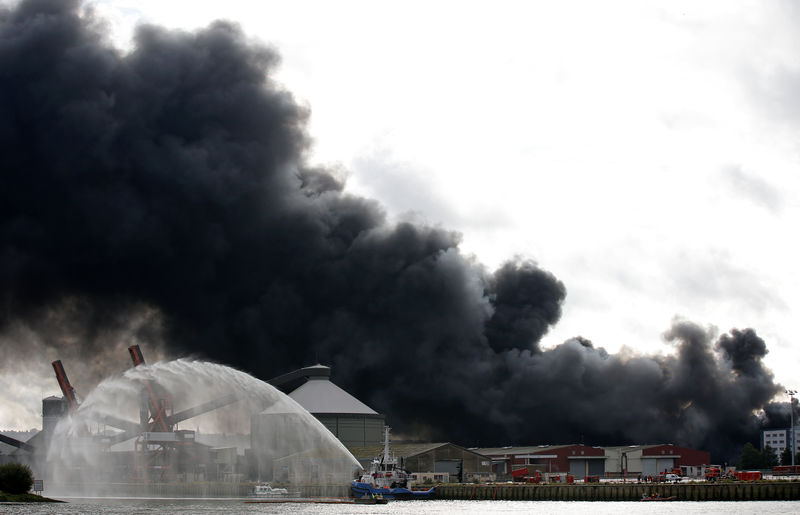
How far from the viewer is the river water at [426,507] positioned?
74.3 m

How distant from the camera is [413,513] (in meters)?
75.6

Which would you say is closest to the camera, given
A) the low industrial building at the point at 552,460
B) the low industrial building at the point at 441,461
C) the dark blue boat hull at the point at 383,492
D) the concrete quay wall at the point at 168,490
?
the dark blue boat hull at the point at 383,492

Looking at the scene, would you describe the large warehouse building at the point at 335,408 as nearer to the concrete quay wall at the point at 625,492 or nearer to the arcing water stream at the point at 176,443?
the arcing water stream at the point at 176,443

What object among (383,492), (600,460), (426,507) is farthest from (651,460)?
(426,507)

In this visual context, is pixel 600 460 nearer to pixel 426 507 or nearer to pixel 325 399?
pixel 325 399

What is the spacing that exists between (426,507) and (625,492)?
661 inches

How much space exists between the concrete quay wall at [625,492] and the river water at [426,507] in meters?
0.93

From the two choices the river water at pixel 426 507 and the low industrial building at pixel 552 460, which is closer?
the river water at pixel 426 507

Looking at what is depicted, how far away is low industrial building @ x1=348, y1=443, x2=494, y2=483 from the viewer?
370ft

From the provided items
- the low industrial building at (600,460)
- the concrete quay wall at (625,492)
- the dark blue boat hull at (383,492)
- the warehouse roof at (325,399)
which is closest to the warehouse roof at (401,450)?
the low industrial building at (600,460)

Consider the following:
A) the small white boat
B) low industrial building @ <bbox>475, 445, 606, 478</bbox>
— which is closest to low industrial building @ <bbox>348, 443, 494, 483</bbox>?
low industrial building @ <bbox>475, 445, 606, 478</bbox>

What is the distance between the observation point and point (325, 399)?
142250 mm

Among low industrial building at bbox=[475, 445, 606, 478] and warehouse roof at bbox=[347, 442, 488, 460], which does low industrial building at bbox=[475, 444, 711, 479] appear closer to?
low industrial building at bbox=[475, 445, 606, 478]

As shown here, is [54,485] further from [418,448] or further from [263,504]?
[418,448]
